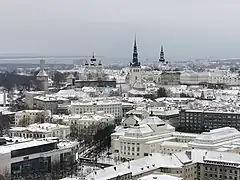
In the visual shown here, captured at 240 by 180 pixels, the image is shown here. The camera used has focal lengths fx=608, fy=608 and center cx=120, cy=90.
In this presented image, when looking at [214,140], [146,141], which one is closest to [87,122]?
[146,141]

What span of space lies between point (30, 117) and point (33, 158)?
11.8 m

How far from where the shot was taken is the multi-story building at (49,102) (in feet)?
123

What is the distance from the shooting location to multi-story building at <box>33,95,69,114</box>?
3744cm

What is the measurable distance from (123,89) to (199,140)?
92.6ft

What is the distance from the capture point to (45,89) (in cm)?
4938

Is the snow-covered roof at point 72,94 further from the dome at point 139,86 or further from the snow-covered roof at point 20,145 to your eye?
the snow-covered roof at point 20,145

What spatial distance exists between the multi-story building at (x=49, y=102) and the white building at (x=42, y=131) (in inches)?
363

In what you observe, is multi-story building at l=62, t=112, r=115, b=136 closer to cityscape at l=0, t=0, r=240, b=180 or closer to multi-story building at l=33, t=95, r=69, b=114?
cityscape at l=0, t=0, r=240, b=180

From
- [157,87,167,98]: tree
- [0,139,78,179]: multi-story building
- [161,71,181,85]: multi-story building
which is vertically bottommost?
[0,139,78,179]: multi-story building

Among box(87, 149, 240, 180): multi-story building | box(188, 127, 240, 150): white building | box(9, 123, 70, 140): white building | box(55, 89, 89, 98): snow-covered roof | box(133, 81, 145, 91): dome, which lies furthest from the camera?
box(133, 81, 145, 91): dome

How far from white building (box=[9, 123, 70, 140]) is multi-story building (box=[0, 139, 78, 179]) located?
4129 mm

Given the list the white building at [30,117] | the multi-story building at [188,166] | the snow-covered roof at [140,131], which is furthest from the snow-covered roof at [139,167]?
the white building at [30,117]

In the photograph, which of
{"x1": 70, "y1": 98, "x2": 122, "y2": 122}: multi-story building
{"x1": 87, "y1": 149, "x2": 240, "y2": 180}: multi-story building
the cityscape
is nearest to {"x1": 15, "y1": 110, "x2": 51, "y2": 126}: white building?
the cityscape

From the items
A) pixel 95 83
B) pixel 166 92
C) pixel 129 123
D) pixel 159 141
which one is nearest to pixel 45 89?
pixel 95 83
